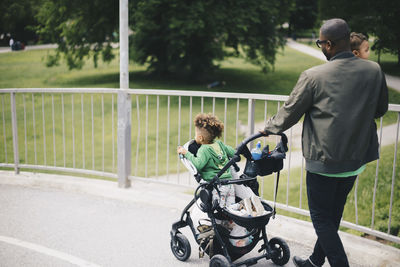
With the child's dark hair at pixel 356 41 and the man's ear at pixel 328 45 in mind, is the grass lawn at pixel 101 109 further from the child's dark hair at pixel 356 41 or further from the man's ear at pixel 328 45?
the man's ear at pixel 328 45

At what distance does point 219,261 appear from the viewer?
3.31 metres

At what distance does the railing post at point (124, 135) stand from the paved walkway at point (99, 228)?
0.21 meters

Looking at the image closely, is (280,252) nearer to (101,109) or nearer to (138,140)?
(138,140)

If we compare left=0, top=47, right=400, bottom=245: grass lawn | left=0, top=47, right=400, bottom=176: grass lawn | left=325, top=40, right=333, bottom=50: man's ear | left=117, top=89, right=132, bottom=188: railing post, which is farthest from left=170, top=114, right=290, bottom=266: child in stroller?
left=117, top=89, right=132, bottom=188: railing post

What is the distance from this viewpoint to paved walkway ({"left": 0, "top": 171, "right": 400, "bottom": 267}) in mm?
3803

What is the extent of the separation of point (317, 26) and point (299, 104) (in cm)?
366

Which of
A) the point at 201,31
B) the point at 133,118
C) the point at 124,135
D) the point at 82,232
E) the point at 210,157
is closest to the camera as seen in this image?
the point at 210,157

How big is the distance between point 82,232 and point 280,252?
2.13 m

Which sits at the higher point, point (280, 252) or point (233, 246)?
point (233, 246)

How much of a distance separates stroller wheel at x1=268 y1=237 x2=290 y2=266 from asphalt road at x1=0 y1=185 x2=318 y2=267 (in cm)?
14

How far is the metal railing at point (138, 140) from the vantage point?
475 centimetres

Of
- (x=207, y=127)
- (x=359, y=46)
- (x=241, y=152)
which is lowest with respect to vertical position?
(x=241, y=152)

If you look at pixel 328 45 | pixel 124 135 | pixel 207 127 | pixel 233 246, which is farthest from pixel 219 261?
pixel 124 135

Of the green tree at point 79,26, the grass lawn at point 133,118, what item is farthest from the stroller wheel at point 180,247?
the green tree at point 79,26
